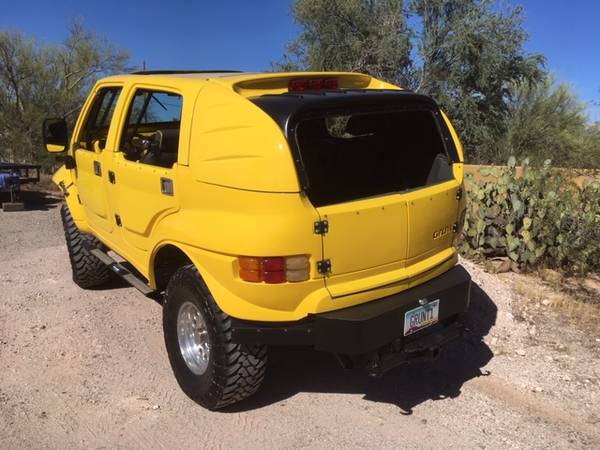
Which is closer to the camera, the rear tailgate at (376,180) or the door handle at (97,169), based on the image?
the rear tailgate at (376,180)

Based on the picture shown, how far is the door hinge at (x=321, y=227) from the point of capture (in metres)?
2.95

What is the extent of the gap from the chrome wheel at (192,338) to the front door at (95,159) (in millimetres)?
1275

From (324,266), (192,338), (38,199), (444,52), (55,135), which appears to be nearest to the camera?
(324,266)

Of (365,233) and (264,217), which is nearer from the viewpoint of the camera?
(264,217)

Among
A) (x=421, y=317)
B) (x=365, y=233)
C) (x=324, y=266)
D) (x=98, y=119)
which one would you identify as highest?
(x=98, y=119)

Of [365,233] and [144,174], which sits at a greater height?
[144,174]

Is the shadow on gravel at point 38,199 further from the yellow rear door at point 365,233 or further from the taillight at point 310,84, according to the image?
the yellow rear door at point 365,233

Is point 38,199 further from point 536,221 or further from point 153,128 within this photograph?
point 536,221

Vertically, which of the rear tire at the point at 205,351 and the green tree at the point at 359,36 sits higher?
the green tree at the point at 359,36

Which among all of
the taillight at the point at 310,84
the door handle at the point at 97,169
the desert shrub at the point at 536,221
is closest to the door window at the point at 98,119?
the door handle at the point at 97,169

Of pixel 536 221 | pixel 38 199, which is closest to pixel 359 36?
pixel 38 199

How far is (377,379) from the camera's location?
3992mm

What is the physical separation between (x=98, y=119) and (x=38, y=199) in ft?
24.4

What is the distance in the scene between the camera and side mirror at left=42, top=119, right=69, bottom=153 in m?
5.22
